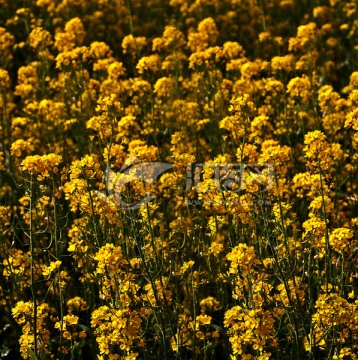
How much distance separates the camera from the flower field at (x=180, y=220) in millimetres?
3996

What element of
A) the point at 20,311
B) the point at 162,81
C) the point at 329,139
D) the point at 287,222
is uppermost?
the point at 162,81

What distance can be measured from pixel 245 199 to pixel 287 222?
335 mm

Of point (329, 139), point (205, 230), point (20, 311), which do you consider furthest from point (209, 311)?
point (329, 139)

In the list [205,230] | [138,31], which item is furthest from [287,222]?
[138,31]

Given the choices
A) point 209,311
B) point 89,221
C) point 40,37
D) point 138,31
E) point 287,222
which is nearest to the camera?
point 89,221

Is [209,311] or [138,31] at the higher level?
[138,31]

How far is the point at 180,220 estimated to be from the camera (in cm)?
456

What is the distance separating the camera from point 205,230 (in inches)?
Result: 198

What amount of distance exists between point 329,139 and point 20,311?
3.24 metres

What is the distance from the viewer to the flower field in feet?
13.1

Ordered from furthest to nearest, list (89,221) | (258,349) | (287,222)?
1. (287,222)
2. (89,221)
3. (258,349)

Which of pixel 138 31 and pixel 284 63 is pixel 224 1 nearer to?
pixel 138 31

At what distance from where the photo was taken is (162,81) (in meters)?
6.41

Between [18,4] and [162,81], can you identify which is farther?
[18,4]
